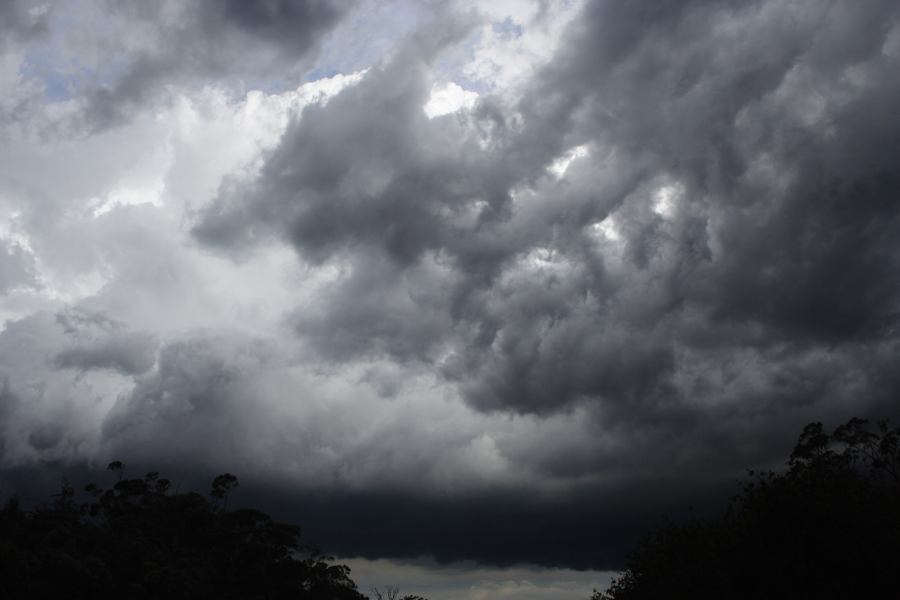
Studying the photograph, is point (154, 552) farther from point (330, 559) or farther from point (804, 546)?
point (804, 546)

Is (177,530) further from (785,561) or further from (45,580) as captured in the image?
(785,561)

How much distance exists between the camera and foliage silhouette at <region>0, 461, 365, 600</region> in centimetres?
5250

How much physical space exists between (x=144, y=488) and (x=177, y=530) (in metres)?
10.9

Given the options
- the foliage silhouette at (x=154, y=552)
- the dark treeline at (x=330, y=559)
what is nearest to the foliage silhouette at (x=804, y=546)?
the dark treeline at (x=330, y=559)

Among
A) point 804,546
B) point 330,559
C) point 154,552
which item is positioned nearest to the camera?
point 804,546

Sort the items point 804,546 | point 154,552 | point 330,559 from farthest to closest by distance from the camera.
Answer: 1. point 330,559
2. point 154,552
3. point 804,546

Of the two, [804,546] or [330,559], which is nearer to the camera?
[804,546]

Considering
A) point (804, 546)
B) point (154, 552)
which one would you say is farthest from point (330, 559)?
point (804, 546)

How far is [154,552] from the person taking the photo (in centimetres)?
6775

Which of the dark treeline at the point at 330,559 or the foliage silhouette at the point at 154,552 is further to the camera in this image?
the foliage silhouette at the point at 154,552

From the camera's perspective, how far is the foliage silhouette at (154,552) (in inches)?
2067

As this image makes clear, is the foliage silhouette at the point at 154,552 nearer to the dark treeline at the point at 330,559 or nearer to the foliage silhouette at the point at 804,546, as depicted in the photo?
the dark treeline at the point at 330,559

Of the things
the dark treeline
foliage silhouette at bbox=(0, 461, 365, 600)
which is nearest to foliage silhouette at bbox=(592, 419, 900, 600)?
the dark treeline

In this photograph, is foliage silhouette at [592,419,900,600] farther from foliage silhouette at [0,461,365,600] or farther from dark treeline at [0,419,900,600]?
foliage silhouette at [0,461,365,600]
